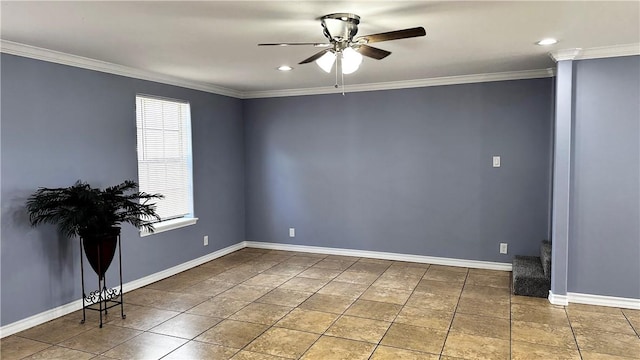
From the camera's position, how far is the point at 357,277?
191 inches

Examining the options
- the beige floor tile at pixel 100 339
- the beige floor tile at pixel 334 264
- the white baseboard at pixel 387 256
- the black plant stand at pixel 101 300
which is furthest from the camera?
the beige floor tile at pixel 334 264

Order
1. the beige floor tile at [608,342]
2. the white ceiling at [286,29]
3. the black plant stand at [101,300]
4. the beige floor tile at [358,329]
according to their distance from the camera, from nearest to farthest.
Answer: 1. the white ceiling at [286,29]
2. the beige floor tile at [608,342]
3. the beige floor tile at [358,329]
4. the black plant stand at [101,300]

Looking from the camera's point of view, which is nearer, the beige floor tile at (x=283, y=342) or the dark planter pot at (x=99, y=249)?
the beige floor tile at (x=283, y=342)

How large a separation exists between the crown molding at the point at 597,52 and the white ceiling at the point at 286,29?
0.33ft

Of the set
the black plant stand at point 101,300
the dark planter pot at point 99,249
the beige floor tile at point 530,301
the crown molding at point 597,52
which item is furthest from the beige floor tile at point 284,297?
the crown molding at point 597,52

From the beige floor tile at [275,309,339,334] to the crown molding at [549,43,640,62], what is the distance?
2.94m

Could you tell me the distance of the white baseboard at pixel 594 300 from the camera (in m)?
3.80

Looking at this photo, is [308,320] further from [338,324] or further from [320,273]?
[320,273]

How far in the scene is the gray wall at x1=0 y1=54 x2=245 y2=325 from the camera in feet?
11.1

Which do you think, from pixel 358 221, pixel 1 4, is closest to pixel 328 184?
pixel 358 221

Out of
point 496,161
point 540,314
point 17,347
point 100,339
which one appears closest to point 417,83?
point 496,161

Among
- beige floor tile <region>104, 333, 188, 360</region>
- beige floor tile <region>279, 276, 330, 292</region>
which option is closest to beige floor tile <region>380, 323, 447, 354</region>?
beige floor tile <region>279, 276, 330, 292</region>

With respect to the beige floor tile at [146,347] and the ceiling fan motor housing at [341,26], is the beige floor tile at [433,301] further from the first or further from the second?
the ceiling fan motor housing at [341,26]

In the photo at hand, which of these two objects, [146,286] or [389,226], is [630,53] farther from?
[146,286]
